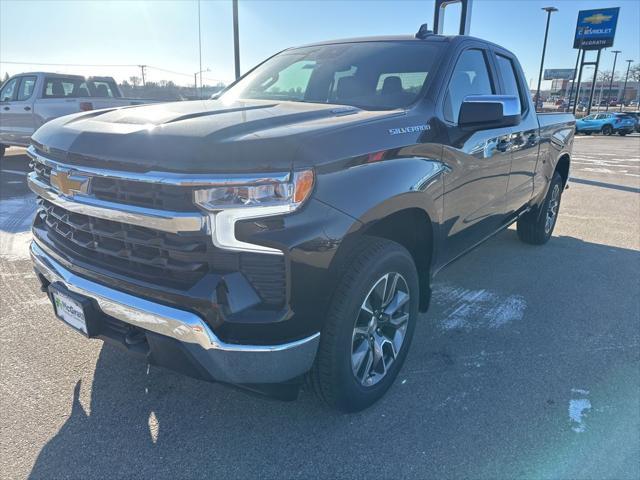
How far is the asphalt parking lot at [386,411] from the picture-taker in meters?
2.22

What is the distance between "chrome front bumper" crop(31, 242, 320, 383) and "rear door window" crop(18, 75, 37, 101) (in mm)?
9998

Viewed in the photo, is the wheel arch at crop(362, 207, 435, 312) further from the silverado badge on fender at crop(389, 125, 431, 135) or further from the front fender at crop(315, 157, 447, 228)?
the silverado badge on fender at crop(389, 125, 431, 135)

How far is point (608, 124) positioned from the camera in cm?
3189

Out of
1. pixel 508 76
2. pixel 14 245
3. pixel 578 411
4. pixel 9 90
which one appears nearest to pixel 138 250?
pixel 578 411

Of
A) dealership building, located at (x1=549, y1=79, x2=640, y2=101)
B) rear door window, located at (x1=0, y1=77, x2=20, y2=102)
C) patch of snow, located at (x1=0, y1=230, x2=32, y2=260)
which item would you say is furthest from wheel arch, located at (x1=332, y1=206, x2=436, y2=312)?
dealership building, located at (x1=549, y1=79, x2=640, y2=101)

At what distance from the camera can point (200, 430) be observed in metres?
2.42

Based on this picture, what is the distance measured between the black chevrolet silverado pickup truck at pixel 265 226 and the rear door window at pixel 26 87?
9.08 meters

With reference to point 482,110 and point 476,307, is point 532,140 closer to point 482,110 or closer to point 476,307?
point 476,307

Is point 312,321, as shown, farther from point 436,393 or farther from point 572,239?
point 572,239

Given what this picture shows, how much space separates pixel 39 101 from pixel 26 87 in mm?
765

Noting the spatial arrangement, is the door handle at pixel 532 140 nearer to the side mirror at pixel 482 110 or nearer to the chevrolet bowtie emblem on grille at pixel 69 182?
the side mirror at pixel 482 110

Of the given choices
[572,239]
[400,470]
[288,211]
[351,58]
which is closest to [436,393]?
[400,470]

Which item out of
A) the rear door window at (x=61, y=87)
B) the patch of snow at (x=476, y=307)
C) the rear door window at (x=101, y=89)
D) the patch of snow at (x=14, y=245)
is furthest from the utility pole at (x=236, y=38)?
the patch of snow at (x=476, y=307)

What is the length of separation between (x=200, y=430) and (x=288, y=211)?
129 centimetres
